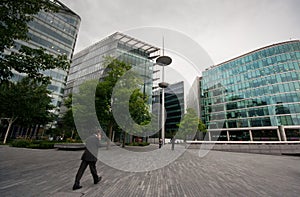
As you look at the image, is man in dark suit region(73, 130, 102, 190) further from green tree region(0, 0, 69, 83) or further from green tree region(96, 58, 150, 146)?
green tree region(96, 58, 150, 146)

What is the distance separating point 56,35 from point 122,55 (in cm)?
1912

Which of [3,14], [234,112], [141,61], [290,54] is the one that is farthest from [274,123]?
[3,14]

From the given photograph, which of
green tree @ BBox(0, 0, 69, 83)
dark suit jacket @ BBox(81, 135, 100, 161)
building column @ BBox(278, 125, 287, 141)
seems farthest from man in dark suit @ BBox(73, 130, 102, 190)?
building column @ BBox(278, 125, 287, 141)

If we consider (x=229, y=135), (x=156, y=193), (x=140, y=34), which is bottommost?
(x=156, y=193)

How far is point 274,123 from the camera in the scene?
43.8 m

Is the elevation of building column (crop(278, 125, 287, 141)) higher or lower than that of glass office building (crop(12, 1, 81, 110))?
lower

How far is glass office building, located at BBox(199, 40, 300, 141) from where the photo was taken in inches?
1679

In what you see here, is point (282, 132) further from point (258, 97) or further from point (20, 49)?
point (20, 49)

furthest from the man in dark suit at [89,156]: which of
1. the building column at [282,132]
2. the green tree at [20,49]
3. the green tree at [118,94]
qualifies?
the building column at [282,132]

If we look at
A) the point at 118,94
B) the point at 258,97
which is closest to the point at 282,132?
the point at 258,97

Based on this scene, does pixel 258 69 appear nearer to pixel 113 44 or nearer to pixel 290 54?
pixel 290 54

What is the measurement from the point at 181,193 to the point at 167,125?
77850 millimetres

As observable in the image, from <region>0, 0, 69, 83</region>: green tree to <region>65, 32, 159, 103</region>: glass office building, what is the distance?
1336 inches

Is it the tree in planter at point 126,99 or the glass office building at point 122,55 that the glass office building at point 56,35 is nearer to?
the glass office building at point 122,55
